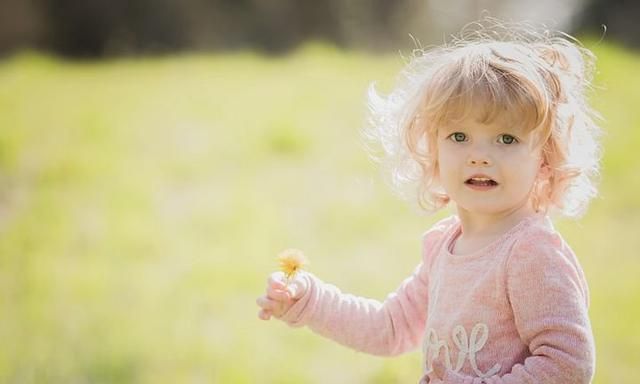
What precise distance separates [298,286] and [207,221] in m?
2.97

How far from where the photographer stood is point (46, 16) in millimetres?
8492

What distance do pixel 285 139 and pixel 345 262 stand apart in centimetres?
162

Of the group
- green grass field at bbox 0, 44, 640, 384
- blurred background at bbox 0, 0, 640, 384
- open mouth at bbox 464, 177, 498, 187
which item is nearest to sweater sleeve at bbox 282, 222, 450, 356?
open mouth at bbox 464, 177, 498, 187

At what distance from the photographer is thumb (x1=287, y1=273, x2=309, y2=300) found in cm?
188

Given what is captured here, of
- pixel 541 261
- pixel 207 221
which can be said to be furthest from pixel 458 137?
pixel 207 221

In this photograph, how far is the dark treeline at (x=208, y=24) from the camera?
8.37 metres

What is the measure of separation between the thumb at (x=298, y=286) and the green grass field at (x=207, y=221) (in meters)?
1.44

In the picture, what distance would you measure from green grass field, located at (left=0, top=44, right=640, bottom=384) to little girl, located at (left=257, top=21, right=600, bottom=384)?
5.04 feet

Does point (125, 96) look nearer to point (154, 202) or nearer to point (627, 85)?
point (154, 202)

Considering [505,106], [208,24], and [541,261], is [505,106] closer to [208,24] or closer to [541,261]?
[541,261]

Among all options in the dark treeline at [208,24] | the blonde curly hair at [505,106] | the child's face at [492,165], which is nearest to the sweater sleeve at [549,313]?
the child's face at [492,165]

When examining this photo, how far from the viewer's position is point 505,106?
1.66m

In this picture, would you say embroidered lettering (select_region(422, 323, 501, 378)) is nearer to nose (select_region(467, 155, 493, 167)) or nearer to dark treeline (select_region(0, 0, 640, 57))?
nose (select_region(467, 155, 493, 167))

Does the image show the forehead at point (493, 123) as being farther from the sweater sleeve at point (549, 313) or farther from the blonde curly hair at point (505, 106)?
the sweater sleeve at point (549, 313)
